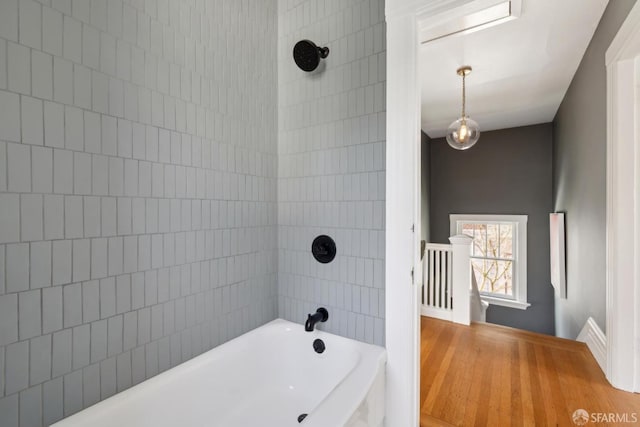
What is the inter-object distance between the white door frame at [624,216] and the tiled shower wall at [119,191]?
7.87 ft

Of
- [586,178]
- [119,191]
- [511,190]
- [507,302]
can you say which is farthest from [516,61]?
[507,302]

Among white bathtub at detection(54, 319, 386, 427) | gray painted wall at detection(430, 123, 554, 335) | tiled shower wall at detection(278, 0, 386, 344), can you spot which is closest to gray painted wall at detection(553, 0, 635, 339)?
gray painted wall at detection(430, 123, 554, 335)

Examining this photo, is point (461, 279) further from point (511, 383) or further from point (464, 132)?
point (464, 132)

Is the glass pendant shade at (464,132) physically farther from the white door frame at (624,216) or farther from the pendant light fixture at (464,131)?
the white door frame at (624,216)

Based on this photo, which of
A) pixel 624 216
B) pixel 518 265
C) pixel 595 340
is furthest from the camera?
pixel 518 265

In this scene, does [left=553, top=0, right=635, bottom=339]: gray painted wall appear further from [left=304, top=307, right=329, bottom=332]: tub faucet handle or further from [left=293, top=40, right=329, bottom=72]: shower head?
[left=304, top=307, right=329, bottom=332]: tub faucet handle

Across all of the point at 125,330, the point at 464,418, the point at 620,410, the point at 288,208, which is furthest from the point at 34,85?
the point at 620,410

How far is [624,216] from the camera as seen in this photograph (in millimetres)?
1850

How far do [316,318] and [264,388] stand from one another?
49 centimetres

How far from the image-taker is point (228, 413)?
1367mm

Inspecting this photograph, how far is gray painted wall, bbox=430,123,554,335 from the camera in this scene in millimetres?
4414

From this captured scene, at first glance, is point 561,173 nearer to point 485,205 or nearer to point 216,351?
point 485,205

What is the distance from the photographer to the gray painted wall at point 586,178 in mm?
2125

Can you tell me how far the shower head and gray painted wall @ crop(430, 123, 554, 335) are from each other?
432cm
